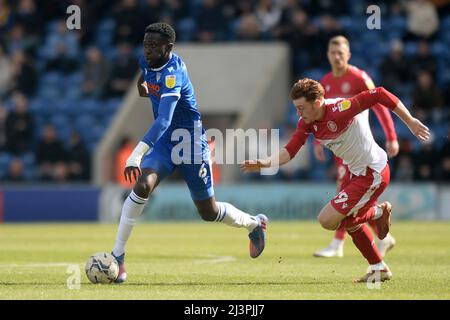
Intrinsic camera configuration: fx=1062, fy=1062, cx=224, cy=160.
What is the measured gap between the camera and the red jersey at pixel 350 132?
9.57 metres

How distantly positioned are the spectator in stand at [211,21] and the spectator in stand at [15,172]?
5.22 metres

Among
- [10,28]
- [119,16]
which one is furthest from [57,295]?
[10,28]

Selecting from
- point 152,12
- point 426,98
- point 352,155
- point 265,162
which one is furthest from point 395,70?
point 265,162

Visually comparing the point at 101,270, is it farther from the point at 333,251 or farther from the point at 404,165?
the point at 404,165

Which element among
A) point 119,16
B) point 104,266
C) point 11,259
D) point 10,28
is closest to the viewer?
point 104,266

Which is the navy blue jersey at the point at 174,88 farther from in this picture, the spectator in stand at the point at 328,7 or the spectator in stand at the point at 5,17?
the spectator in stand at the point at 5,17

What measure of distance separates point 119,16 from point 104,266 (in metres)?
16.9

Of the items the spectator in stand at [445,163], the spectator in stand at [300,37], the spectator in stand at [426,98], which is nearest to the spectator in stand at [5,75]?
the spectator in stand at [300,37]

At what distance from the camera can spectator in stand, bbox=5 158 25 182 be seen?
24000 millimetres

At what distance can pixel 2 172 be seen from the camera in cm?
2512

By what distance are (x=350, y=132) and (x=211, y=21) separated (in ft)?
52.3

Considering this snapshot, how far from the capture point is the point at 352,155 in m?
9.96

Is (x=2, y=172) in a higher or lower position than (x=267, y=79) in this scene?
lower
